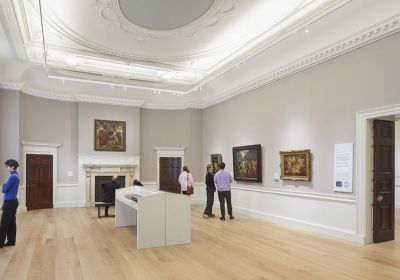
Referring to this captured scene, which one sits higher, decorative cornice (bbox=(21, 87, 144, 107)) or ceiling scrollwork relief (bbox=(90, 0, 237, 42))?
ceiling scrollwork relief (bbox=(90, 0, 237, 42))

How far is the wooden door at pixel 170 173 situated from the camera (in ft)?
47.0

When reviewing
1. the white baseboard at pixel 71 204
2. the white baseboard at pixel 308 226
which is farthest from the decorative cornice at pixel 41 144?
the white baseboard at pixel 308 226

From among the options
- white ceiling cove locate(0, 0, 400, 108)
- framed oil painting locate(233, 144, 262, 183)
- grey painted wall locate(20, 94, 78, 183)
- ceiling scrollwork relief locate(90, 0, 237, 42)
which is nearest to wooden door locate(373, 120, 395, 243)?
white ceiling cove locate(0, 0, 400, 108)

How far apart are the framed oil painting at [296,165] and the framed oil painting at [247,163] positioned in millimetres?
1146

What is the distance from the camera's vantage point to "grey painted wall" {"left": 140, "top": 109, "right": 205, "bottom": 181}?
14.2m

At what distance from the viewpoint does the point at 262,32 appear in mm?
8336

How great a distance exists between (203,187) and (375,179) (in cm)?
833

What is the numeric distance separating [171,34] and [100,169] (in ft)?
22.7

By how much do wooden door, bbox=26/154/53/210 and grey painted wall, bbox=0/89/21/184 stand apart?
0.89m

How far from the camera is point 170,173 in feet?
47.4

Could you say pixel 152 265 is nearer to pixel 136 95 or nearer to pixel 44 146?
pixel 44 146

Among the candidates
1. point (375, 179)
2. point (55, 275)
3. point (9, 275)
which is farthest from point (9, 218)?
point (375, 179)

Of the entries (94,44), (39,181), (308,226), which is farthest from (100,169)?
(308,226)

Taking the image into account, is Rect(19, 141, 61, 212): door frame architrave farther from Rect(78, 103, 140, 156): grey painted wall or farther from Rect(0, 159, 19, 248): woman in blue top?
Rect(0, 159, 19, 248): woman in blue top
